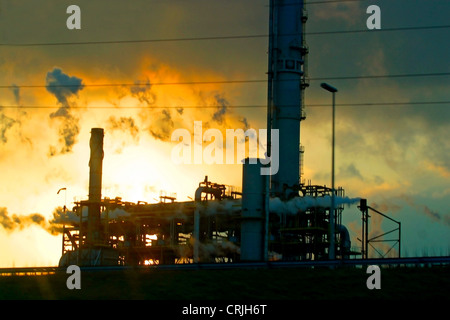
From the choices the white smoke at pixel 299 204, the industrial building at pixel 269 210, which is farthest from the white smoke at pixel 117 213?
the white smoke at pixel 299 204

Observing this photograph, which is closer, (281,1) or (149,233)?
(281,1)

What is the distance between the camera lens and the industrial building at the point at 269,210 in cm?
7131

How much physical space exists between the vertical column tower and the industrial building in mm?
84

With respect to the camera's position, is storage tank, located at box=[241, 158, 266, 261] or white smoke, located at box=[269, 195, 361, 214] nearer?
storage tank, located at box=[241, 158, 266, 261]

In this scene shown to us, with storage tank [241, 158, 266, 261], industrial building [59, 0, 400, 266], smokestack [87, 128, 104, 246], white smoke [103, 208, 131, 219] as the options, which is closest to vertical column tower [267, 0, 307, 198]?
industrial building [59, 0, 400, 266]

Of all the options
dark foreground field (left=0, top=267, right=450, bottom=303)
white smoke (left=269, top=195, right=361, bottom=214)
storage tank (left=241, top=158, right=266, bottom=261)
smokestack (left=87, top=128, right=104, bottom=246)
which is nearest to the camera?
dark foreground field (left=0, top=267, right=450, bottom=303)

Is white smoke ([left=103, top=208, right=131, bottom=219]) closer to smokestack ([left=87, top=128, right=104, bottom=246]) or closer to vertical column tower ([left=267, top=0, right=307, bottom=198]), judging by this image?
smokestack ([left=87, top=128, right=104, bottom=246])

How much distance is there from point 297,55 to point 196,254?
1915cm

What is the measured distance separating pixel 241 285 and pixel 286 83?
40396mm

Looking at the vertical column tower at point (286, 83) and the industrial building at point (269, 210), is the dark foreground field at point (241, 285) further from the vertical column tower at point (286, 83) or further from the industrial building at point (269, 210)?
the vertical column tower at point (286, 83)

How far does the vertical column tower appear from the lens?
72750 millimetres
